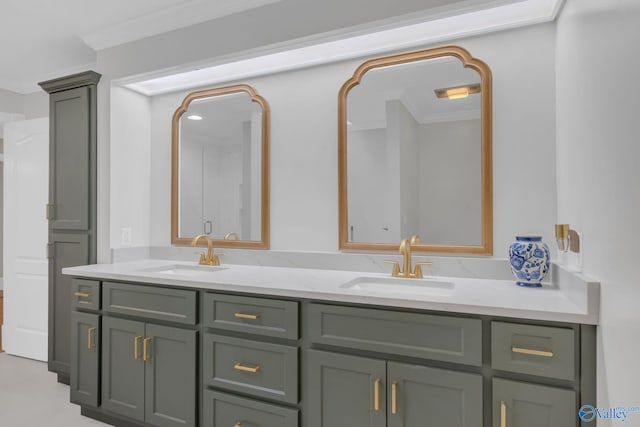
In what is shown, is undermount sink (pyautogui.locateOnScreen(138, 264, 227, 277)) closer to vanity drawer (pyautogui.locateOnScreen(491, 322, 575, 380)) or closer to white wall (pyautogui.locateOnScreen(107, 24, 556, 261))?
white wall (pyautogui.locateOnScreen(107, 24, 556, 261))

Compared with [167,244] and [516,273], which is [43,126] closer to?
[167,244]

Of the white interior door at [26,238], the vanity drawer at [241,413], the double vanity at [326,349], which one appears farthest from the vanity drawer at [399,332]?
the white interior door at [26,238]

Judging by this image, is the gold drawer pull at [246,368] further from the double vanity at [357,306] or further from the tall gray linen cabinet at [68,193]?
the tall gray linen cabinet at [68,193]

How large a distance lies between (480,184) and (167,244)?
2.27 m

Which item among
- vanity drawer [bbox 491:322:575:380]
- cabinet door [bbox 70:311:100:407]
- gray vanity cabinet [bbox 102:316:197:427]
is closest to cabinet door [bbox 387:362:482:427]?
vanity drawer [bbox 491:322:575:380]

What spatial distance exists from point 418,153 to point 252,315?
1239 millimetres

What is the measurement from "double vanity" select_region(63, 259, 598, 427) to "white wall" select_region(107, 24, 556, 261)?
0.36 m

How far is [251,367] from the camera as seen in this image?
173cm

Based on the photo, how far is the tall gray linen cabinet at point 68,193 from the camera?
2.63 meters

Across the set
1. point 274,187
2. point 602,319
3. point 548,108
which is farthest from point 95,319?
point 548,108

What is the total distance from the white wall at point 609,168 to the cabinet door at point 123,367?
2.11 meters

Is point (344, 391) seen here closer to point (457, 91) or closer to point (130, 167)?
point (457, 91)

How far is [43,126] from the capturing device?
3.21m

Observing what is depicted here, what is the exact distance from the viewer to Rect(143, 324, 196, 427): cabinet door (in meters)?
1.89
